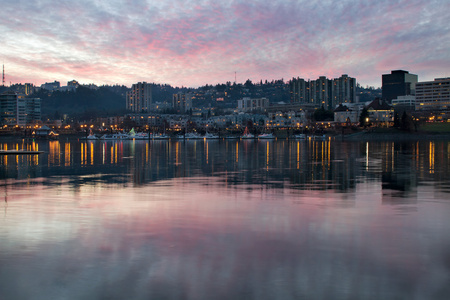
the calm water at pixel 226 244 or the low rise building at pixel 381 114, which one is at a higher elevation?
the low rise building at pixel 381 114

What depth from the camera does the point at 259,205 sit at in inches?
603

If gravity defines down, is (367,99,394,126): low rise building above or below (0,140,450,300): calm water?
above

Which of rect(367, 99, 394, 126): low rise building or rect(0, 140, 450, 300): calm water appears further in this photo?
rect(367, 99, 394, 126): low rise building

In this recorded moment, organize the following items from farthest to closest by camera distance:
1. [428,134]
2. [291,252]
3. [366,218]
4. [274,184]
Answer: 1. [428,134]
2. [274,184]
3. [366,218]
4. [291,252]

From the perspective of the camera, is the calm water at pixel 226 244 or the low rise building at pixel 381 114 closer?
the calm water at pixel 226 244

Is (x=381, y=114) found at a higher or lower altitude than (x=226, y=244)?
higher

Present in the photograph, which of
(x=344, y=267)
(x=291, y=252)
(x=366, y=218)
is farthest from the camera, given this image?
(x=366, y=218)

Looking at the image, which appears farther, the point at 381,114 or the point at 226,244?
the point at 381,114

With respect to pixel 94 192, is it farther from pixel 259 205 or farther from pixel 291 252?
pixel 291 252

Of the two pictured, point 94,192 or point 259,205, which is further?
point 94,192

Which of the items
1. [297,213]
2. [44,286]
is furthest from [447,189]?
[44,286]

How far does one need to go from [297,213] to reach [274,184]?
8196 mm

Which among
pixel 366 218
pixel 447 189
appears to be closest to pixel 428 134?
pixel 447 189

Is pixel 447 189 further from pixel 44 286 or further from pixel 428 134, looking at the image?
pixel 428 134
